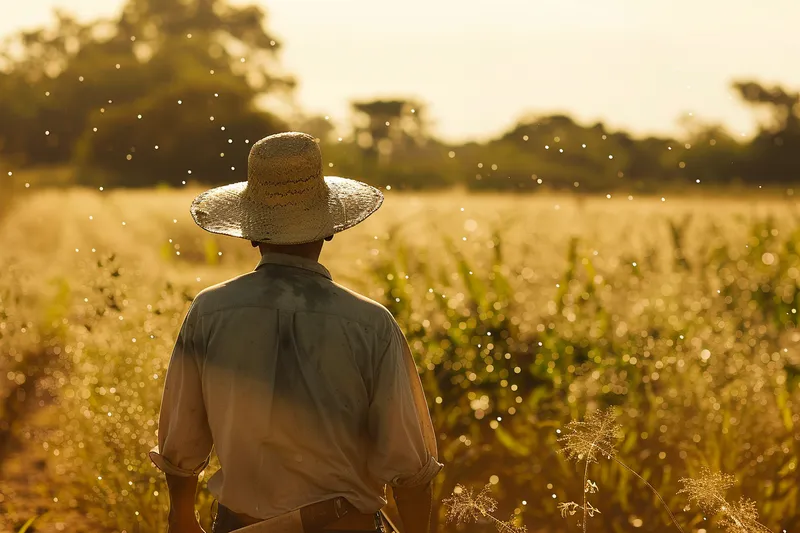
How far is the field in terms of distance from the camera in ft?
12.1

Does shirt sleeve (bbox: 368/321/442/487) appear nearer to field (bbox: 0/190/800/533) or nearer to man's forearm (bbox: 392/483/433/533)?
man's forearm (bbox: 392/483/433/533)

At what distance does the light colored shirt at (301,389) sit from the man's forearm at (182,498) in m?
0.19

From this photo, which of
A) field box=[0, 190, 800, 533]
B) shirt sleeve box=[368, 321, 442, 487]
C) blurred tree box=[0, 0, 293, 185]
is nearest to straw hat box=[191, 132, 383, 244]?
shirt sleeve box=[368, 321, 442, 487]

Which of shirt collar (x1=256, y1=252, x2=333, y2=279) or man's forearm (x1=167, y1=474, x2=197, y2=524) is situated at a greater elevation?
shirt collar (x1=256, y1=252, x2=333, y2=279)

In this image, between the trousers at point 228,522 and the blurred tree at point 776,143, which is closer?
the trousers at point 228,522

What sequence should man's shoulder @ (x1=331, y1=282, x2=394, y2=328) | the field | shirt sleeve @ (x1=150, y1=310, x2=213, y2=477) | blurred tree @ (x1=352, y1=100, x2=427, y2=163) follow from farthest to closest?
A: blurred tree @ (x1=352, y1=100, x2=427, y2=163) → the field → shirt sleeve @ (x1=150, y1=310, x2=213, y2=477) → man's shoulder @ (x1=331, y1=282, x2=394, y2=328)

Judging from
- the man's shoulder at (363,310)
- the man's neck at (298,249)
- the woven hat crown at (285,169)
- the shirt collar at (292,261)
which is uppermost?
the woven hat crown at (285,169)

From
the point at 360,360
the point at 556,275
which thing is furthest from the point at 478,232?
the point at 360,360

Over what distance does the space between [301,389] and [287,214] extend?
1.11 feet

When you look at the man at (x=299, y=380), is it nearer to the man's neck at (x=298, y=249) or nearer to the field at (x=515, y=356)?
the man's neck at (x=298, y=249)

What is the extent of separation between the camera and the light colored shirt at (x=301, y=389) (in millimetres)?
1851

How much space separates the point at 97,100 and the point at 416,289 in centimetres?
1726

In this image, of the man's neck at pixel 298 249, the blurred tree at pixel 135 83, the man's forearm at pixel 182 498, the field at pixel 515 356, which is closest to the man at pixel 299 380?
the man's neck at pixel 298 249

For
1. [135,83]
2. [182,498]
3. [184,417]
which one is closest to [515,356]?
[182,498]
